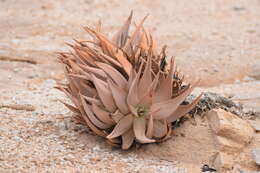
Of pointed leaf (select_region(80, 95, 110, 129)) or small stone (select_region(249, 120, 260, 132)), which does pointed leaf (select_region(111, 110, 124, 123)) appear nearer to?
pointed leaf (select_region(80, 95, 110, 129))

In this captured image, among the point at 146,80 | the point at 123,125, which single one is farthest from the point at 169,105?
the point at 123,125

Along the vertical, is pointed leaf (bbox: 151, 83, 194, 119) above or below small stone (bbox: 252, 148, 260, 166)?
above

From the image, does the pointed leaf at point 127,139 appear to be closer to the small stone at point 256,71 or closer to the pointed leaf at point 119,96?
the pointed leaf at point 119,96

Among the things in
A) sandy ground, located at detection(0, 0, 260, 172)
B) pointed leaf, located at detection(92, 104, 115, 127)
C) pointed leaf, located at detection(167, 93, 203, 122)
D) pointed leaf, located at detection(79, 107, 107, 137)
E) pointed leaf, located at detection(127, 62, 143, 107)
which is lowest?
sandy ground, located at detection(0, 0, 260, 172)

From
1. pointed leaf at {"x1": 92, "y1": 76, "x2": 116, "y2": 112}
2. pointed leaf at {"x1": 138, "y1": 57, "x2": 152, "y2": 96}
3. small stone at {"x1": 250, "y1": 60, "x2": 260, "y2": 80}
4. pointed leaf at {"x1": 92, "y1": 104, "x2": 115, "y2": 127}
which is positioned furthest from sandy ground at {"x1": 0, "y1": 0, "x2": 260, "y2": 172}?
pointed leaf at {"x1": 138, "y1": 57, "x2": 152, "y2": 96}

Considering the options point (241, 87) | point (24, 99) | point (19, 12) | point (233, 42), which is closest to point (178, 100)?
point (24, 99)

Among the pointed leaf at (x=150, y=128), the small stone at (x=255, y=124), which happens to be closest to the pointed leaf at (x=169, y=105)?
the pointed leaf at (x=150, y=128)

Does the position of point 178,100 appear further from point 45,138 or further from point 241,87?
point 241,87

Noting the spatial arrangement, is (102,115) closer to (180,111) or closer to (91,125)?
(91,125)
